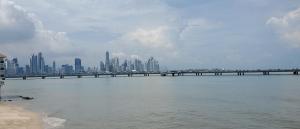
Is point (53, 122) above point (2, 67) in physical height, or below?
below

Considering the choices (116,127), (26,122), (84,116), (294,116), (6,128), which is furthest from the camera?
(84,116)

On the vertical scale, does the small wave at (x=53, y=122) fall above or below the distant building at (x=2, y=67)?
below

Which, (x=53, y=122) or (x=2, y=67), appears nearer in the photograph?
(x=53, y=122)

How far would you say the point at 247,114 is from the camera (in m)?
60.7

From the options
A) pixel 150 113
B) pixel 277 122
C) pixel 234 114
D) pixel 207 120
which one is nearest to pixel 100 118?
pixel 150 113

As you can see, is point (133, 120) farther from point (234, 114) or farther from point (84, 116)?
point (234, 114)

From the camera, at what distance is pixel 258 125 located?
49.2 metres

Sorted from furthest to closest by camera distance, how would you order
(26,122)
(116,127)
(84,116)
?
(84,116), (26,122), (116,127)

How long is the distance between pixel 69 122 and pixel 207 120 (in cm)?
1906

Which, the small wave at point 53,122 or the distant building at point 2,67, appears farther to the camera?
the distant building at point 2,67

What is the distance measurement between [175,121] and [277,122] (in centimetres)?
1348

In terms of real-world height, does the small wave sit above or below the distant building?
below

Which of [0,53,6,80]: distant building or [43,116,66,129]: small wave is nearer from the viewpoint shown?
[43,116,66,129]: small wave

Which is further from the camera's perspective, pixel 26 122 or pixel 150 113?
pixel 150 113
